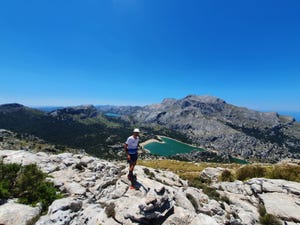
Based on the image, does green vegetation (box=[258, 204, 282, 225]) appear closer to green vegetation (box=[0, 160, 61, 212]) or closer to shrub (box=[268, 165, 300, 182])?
shrub (box=[268, 165, 300, 182])

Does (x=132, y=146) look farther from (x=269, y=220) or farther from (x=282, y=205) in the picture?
(x=282, y=205)

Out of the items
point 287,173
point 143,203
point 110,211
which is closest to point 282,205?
point 287,173

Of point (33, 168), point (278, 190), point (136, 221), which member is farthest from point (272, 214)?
point (33, 168)

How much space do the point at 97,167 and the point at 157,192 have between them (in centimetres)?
1219

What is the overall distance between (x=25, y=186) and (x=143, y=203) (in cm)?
942

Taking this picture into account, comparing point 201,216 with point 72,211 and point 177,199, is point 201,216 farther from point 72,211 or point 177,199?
point 72,211

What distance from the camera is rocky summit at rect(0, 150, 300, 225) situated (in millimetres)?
11414

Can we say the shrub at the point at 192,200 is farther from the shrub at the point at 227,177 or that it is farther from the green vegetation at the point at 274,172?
the green vegetation at the point at 274,172

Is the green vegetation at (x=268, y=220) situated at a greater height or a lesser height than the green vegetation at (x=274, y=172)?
Answer: lesser

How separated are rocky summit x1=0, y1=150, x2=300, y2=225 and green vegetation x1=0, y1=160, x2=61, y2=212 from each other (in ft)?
2.81

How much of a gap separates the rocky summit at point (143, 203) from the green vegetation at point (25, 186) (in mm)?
857

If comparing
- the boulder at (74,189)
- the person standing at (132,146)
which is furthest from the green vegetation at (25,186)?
the person standing at (132,146)

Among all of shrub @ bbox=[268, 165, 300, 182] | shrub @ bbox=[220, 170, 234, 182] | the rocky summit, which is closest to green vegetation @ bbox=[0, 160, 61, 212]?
the rocky summit

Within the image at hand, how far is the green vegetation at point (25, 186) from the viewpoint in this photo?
44.4ft
